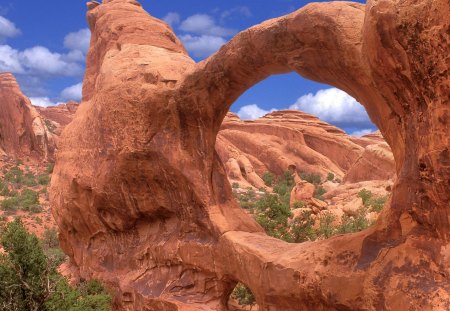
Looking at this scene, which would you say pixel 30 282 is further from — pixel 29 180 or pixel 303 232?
pixel 29 180

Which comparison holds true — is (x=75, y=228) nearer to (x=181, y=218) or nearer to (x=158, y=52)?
(x=181, y=218)

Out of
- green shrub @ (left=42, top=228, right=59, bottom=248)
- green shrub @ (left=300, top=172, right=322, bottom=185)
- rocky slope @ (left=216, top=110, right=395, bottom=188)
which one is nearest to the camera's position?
green shrub @ (left=42, top=228, right=59, bottom=248)

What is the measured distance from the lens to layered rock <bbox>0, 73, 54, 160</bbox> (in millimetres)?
37625

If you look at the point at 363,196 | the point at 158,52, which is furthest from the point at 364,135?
the point at 158,52

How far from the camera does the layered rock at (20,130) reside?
37625 millimetres

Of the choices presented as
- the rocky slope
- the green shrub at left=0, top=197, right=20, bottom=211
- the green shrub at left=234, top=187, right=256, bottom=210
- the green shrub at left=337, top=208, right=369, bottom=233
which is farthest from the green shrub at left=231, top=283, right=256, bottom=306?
the rocky slope

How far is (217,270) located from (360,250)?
3.00 meters

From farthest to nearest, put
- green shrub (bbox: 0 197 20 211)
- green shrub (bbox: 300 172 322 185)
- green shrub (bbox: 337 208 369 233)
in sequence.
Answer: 1. green shrub (bbox: 300 172 322 185)
2. green shrub (bbox: 0 197 20 211)
3. green shrub (bbox: 337 208 369 233)

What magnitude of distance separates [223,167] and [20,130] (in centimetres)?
3399

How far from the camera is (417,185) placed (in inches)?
155

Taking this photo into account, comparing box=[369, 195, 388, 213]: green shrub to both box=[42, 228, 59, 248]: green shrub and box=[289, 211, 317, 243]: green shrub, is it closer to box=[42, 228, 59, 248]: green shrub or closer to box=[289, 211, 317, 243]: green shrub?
box=[289, 211, 317, 243]: green shrub

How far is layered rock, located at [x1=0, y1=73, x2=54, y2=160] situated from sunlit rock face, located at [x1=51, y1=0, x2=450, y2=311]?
28.2 meters

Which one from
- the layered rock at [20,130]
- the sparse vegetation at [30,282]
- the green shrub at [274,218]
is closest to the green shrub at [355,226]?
the green shrub at [274,218]

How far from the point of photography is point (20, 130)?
37844mm
